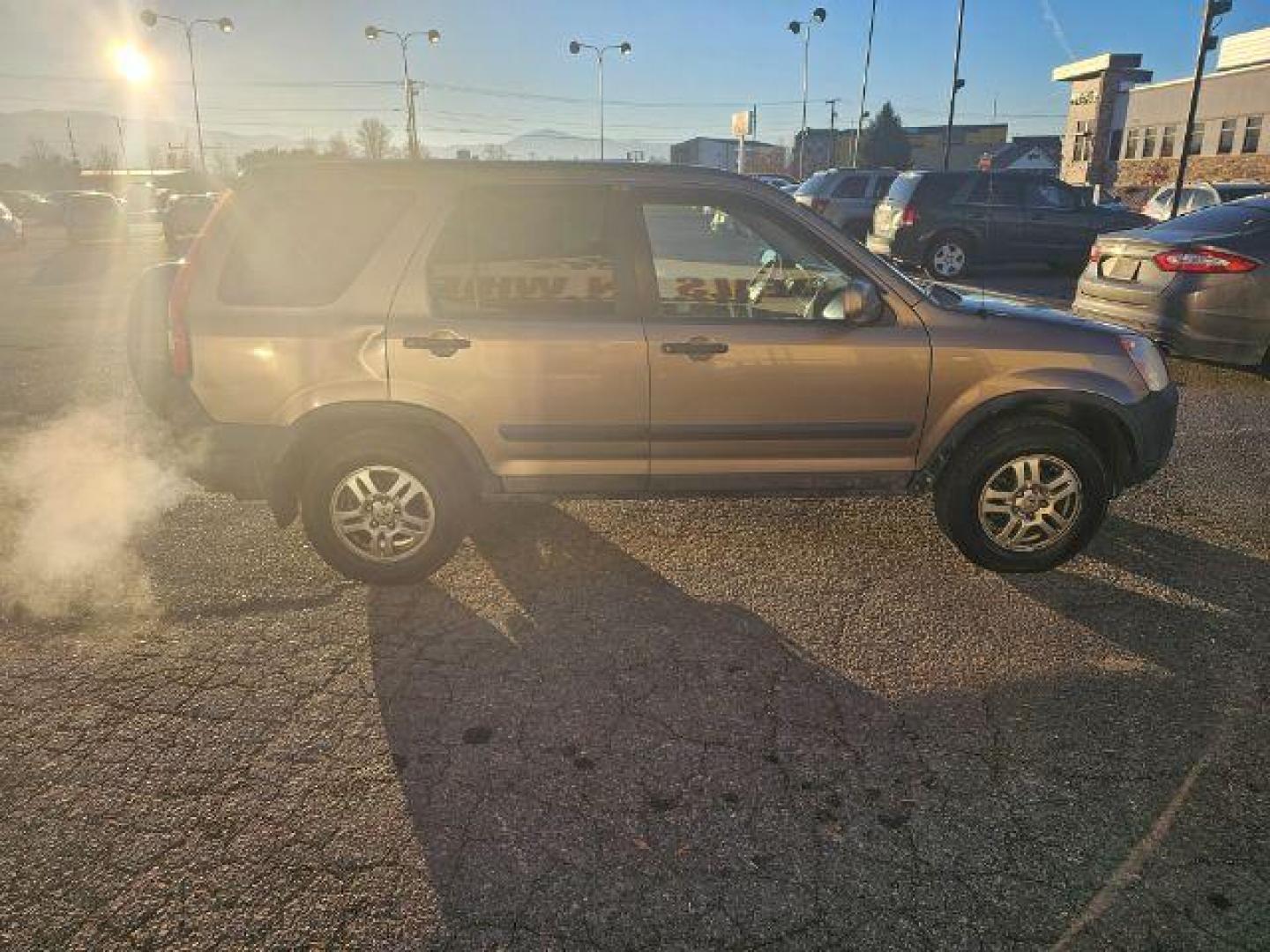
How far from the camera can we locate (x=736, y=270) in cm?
395

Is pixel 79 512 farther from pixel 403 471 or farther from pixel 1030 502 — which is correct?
pixel 1030 502

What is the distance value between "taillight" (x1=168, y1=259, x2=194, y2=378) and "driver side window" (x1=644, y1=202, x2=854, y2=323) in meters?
2.00

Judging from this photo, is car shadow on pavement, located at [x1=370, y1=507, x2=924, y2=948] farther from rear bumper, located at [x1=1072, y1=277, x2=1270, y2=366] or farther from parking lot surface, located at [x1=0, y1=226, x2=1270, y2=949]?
rear bumper, located at [x1=1072, y1=277, x2=1270, y2=366]

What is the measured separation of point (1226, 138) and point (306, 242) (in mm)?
51574

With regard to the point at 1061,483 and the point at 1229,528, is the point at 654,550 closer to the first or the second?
the point at 1061,483

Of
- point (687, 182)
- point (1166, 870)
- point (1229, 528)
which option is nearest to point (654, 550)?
point (687, 182)

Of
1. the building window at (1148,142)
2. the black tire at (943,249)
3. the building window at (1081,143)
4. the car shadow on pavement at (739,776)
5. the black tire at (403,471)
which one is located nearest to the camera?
the car shadow on pavement at (739,776)

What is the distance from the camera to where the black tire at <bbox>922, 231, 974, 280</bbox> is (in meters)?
14.4

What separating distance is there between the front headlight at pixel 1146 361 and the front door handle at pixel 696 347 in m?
1.93

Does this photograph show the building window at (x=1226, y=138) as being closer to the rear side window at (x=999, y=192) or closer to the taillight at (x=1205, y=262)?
the rear side window at (x=999, y=192)

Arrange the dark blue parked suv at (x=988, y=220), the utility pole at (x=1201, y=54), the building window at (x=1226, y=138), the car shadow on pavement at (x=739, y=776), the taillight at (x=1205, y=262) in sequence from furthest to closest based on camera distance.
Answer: the building window at (x=1226, y=138) → the utility pole at (x=1201, y=54) → the dark blue parked suv at (x=988, y=220) → the taillight at (x=1205, y=262) → the car shadow on pavement at (x=739, y=776)

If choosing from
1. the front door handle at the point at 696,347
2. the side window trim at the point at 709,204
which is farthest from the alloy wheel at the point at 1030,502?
the front door handle at the point at 696,347

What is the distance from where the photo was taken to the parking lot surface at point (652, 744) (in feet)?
7.26

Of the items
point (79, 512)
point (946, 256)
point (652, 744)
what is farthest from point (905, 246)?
point (652, 744)
